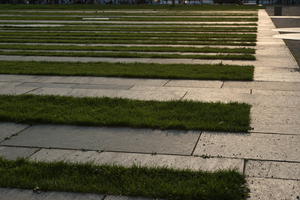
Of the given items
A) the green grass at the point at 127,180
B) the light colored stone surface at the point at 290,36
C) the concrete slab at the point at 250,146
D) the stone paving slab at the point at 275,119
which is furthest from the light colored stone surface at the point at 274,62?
the green grass at the point at 127,180

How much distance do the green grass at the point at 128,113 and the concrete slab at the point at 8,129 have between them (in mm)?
204

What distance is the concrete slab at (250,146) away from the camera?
597 cm

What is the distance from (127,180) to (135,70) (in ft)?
23.2

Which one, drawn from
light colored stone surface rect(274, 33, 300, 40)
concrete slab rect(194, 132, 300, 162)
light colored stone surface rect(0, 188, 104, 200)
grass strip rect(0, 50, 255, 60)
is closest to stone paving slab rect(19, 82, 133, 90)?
concrete slab rect(194, 132, 300, 162)

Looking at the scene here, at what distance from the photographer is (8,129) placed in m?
7.32

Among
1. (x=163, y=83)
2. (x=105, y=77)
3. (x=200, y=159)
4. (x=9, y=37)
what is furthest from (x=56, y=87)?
(x=9, y=37)

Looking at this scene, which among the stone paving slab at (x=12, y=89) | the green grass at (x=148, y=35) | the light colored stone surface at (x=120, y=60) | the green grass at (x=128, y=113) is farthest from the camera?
the green grass at (x=148, y=35)

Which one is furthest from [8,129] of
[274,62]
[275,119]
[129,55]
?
[274,62]

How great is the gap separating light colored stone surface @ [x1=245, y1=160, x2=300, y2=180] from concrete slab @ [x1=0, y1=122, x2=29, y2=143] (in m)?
3.49

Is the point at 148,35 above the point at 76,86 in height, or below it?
above

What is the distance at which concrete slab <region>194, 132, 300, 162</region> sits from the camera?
235 inches

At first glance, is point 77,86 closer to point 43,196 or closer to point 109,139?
point 109,139

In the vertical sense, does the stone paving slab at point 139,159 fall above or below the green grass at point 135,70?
below

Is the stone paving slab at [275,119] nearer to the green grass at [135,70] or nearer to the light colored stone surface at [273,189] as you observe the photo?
the light colored stone surface at [273,189]
